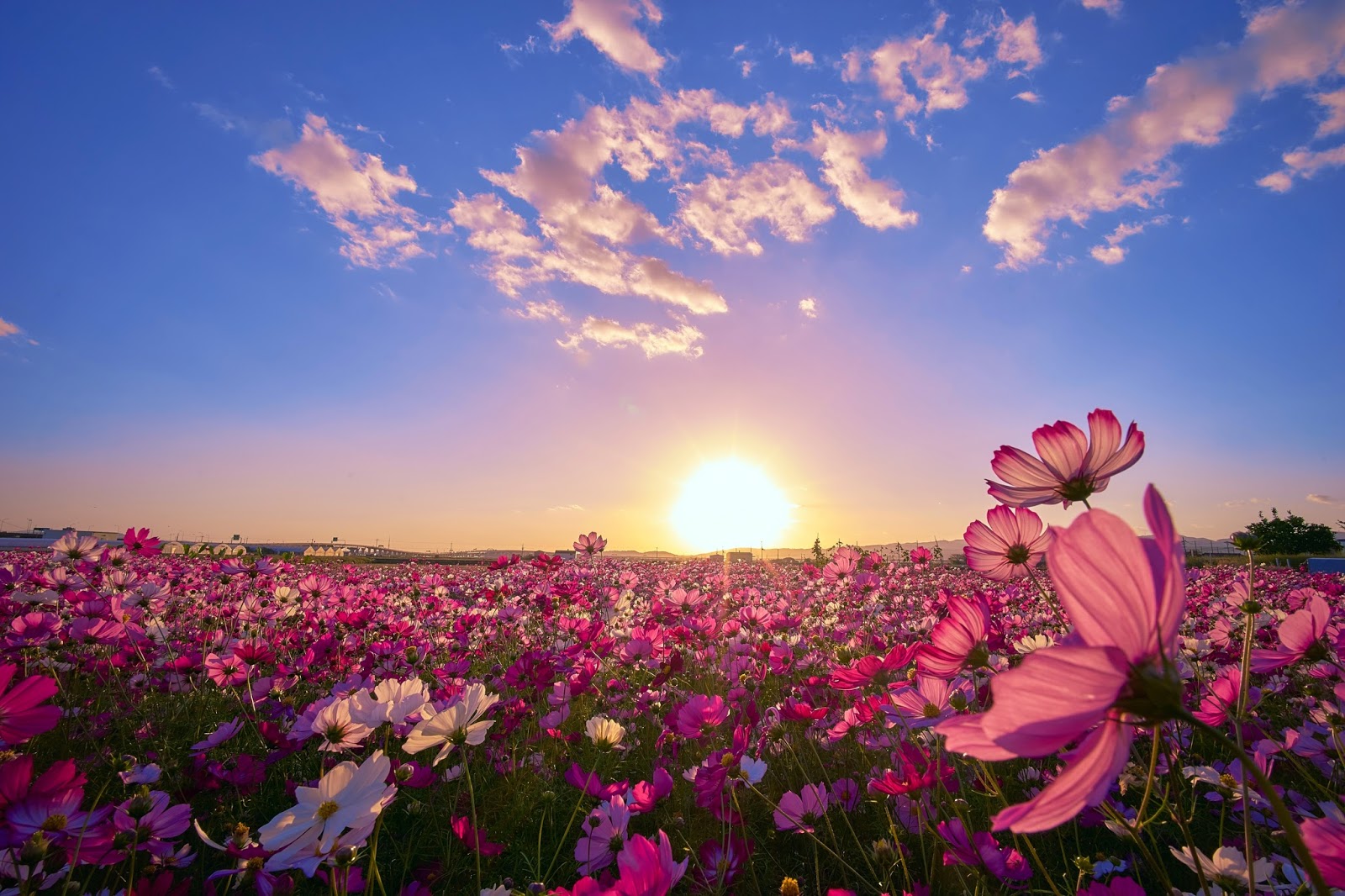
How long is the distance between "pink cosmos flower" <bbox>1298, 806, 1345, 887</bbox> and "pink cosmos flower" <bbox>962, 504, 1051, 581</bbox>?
61 centimetres

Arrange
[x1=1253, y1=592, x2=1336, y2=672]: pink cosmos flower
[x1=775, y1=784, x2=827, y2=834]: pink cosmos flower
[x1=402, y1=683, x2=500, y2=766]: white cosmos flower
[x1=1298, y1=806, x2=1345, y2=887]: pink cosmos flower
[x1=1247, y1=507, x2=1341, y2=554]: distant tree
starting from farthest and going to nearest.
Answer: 1. [x1=1247, y1=507, x2=1341, y2=554]: distant tree
2. [x1=775, y1=784, x2=827, y2=834]: pink cosmos flower
3. [x1=402, y1=683, x2=500, y2=766]: white cosmos flower
4. [x1=1253, y1=592, x2=1336, y2=672]: pink cosmos flower
5. [x1=1298, y1=806, x2=1345, y2=887]: pink cosmos flower

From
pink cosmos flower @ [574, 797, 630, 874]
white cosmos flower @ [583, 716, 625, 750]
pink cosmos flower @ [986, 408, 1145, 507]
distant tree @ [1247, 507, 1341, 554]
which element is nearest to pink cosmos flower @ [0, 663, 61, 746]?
pink cosmos flower @ [574, 797, 630, 874]

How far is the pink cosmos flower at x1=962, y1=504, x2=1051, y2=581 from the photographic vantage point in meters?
1.25

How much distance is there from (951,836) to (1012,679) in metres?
1.30

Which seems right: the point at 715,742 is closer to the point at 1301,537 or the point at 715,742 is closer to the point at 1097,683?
the point at 1097,683

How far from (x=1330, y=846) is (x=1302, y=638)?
2.68 ft

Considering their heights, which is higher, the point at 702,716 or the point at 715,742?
the point at 702,716

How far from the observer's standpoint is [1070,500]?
1.05 metres

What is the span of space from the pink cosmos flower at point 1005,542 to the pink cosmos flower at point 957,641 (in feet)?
0.68

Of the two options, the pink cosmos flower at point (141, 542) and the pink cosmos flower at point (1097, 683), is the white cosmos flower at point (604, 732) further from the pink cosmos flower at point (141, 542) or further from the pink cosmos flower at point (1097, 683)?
the pink cosmos flower at point (141, 542)

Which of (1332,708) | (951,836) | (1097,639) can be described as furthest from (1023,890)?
(1332,708)

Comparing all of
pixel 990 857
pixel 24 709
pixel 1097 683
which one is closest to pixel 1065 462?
pixel 1097 683

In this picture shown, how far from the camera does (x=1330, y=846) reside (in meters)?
0.63

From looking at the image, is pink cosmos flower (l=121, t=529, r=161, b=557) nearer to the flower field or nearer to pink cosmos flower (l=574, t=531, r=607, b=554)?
A: the flower field
